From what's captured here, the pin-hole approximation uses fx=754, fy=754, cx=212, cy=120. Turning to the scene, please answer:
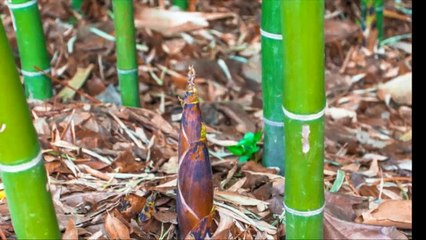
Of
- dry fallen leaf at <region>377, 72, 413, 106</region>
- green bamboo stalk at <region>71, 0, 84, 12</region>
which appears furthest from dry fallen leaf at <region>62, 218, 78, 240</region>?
green bamboo stalk at <region>71, 0, 84, 12</region>

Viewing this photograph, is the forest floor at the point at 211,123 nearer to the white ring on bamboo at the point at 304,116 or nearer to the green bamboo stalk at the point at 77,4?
the green bamboo stalk at the point at 77,4

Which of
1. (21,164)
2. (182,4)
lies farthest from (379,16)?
(21,164)

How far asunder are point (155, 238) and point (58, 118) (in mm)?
462

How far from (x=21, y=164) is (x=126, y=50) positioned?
0.75 meters

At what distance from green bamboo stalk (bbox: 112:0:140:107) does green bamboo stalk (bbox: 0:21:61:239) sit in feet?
2.32

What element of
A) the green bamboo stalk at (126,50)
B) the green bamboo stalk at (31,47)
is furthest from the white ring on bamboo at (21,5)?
the green bamboo stalk at (126,50)

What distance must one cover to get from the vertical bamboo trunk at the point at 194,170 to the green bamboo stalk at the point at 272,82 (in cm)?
30

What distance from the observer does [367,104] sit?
1.98 meters

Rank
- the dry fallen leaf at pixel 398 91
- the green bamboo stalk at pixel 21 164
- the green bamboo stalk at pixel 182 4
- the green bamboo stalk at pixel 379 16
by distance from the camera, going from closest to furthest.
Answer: the green bamboo stalk at pixel 21 164, the dry fallen leaf at pixel 398 91, the green bamboo stalk at pixel 379 16, the green bamboo stalk at pixel 182 4

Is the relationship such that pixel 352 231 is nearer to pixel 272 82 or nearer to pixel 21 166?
pixel 272 82

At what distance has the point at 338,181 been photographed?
4.44 ft

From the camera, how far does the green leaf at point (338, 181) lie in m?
1.33

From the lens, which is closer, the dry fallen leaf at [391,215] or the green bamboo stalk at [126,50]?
the dry fallen leaf at [391,215]

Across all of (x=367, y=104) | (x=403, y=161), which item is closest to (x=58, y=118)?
(x=403, y=161)
